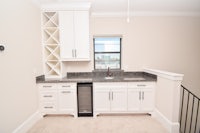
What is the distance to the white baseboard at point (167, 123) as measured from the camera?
7.25 feet

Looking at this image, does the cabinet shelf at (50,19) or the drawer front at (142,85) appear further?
the cabinet shelf at (50,19)

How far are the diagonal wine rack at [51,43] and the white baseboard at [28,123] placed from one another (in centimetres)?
96

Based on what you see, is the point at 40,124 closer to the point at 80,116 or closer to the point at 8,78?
the point at 80,116

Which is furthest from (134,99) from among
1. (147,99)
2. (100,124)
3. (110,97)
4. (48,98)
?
(48,98)

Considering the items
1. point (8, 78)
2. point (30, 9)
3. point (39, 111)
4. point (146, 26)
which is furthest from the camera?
point (146, 26)

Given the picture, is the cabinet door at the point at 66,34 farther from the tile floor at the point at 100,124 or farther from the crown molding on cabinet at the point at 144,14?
the tile floor at the point at 100,124

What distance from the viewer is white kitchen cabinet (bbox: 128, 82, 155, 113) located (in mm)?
2766

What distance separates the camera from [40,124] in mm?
2518

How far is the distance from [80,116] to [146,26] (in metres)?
3.05

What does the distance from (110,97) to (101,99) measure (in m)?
0.22

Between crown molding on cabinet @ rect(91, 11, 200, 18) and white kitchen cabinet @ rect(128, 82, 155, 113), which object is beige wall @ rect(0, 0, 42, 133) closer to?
crown molding on cabinet @ rect(91, 11, 200, 18)

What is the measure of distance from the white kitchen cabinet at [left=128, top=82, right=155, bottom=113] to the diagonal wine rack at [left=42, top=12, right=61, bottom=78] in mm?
1919

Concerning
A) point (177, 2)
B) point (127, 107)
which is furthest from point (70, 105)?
point (177, 2)

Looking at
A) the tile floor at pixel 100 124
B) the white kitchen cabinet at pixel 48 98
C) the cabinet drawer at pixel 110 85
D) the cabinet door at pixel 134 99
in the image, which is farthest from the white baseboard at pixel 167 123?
the white kitchen cabinet at pixel 48 98
